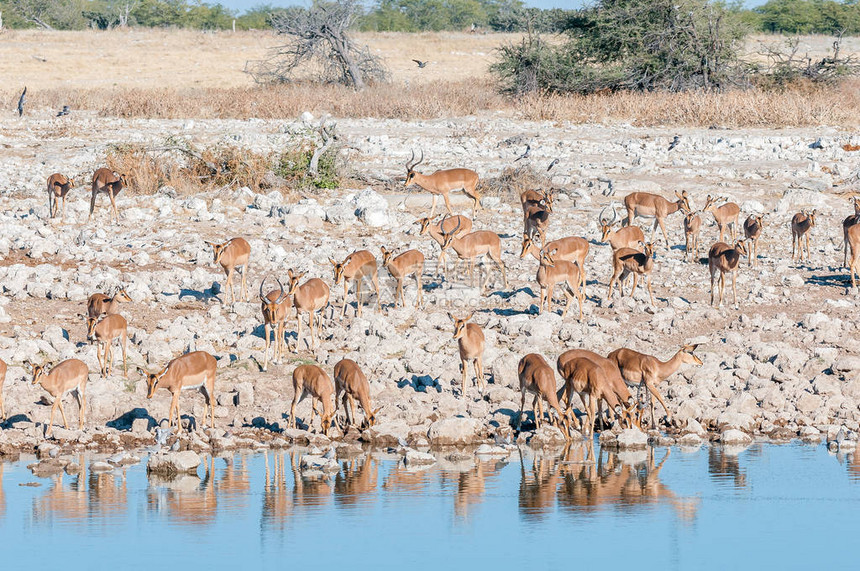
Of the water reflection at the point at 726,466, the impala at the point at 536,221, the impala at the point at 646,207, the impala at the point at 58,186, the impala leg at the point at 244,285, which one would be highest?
the impala at the point at 58,186

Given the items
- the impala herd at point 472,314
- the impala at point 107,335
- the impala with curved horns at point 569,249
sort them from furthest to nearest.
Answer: the impala with curved horns at point 569,249, the impala at point 107,335, the impala herd at point 472,314

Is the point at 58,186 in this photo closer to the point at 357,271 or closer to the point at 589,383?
the point at 357,271

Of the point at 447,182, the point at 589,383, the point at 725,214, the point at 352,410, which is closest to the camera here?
the point at 589,383

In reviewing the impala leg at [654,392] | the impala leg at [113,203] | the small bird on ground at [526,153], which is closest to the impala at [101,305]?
the impala leg at [113,203]

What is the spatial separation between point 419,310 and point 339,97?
66.5ft

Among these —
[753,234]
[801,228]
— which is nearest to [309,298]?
[753,234]

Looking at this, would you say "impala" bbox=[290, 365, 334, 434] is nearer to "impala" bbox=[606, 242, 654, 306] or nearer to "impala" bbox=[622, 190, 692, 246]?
"impala" bbox=[606, 242, 654, 306]

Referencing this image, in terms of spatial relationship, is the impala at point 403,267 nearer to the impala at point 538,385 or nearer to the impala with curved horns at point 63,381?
the impala at point 538,385

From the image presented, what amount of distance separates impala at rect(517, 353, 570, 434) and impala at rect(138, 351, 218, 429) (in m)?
2.92

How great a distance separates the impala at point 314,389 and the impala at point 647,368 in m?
2.77

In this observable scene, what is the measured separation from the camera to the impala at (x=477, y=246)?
15859 millimetres

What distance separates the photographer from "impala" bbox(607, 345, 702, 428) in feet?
37.7

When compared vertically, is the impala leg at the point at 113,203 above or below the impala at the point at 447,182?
below

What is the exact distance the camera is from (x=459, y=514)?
9.36 meters
